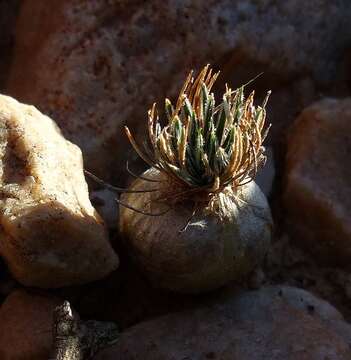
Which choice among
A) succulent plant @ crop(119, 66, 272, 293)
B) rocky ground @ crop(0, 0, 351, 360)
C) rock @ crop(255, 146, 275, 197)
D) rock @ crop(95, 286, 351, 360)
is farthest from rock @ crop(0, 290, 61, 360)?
rock @ crop(255, 146, 275, 197)

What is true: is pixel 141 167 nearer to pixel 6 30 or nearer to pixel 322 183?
pixel 322 183

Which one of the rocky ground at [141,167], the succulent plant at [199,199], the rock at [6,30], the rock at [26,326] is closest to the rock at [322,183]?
the rocky ground at [141,167]

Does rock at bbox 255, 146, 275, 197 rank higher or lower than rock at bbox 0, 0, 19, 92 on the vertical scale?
lower

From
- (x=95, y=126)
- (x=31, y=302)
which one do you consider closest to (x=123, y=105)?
(x=95, y=126)

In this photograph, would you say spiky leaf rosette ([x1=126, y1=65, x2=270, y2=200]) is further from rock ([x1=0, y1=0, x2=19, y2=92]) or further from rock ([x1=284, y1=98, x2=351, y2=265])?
rock ([x1=0, y1=0, x2=19, y2=92])

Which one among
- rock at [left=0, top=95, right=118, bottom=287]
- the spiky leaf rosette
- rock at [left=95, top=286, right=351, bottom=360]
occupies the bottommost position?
rock at [left=95, top=286, right=351, bottom=360]
